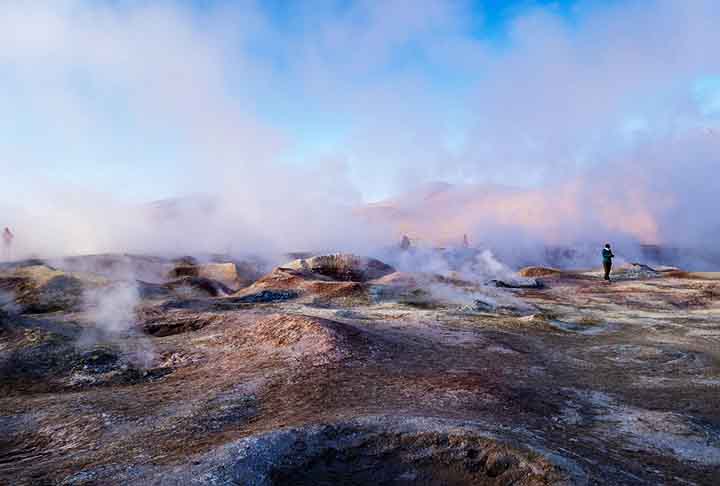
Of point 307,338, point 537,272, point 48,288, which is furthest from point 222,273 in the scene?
point 537,272

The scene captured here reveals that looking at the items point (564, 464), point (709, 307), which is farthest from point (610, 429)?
point (709, 307)

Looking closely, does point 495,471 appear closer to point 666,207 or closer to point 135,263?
point 135,263

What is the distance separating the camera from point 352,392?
7.11 meters

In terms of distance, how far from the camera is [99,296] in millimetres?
16203

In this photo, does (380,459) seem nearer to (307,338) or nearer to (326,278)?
(307,338)

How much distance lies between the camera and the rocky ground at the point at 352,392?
4832mm

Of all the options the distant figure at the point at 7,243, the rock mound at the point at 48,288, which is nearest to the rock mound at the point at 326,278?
the rock mound at the point at 48,288

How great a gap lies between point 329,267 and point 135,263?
8.95 meters

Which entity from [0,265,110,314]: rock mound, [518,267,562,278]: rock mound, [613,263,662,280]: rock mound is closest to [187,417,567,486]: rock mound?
[0,265,110,314]: rock mound

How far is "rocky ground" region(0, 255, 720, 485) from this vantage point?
4.83 m

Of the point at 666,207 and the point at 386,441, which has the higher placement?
the point at 666,207

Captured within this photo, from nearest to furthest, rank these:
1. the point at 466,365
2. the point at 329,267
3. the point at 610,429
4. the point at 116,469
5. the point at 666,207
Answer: the point at 116,469 → the point at 610,429 → the point at 466,365 → the point at 329,267 → the point at 666,207

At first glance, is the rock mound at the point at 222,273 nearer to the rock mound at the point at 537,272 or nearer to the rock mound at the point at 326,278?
the rock mound at the point at 326,278

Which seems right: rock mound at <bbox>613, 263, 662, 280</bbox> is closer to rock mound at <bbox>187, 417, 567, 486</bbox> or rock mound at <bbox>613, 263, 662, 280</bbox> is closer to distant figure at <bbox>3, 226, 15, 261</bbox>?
rock mound at <bbox>187, 417, 567, 486</bbox>
